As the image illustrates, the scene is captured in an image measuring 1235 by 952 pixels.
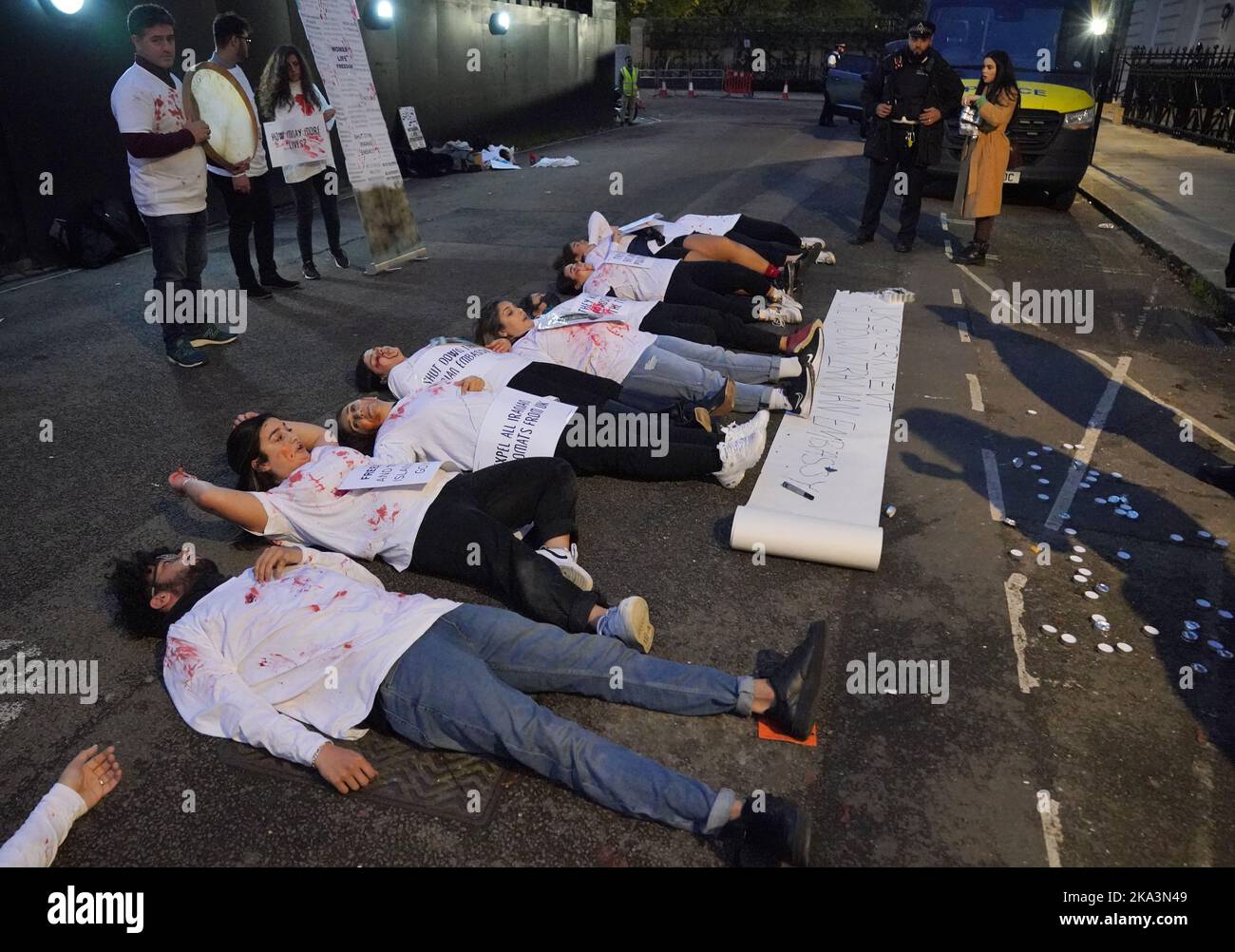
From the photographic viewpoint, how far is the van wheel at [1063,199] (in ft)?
38.3

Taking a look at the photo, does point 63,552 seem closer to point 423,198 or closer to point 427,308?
point 427,308

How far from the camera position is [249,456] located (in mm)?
3564

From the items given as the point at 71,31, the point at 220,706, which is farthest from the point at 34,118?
the point at 220,706

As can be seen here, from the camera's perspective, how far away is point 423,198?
12.8 m

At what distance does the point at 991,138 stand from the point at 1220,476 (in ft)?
18.0

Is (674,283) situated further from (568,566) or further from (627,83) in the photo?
(627,83)

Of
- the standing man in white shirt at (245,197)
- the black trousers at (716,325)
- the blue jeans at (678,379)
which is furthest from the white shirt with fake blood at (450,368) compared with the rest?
the standing man in white shirt at (245,197)

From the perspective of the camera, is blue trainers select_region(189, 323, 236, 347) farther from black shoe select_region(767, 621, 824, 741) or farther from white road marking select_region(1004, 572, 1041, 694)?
white road marking select_region(1004, 572, 1041, 694)

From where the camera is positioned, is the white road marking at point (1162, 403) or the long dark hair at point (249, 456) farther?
the white road marking at point (1162, 403)

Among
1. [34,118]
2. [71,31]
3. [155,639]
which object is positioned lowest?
[155,639]

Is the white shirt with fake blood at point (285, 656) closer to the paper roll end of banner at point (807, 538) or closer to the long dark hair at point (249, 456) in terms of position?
the long dark hair at point (249, 456)

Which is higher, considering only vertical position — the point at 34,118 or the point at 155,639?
the point at 34,118

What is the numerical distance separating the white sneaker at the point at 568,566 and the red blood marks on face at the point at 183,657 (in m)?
1.27
